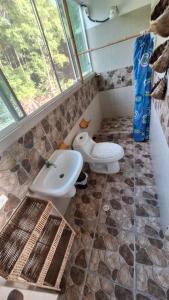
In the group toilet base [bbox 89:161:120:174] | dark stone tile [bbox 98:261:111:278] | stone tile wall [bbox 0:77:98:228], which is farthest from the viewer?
toilet base [bbox 89:161:120:174]

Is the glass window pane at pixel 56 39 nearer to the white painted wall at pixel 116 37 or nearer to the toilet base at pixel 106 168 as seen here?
the white painted wall at pixel 116 37

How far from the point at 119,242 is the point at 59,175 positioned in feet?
2.80

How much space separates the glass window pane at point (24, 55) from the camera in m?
1.07

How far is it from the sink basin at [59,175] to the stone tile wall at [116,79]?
85.7 inches

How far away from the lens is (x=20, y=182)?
1098mm

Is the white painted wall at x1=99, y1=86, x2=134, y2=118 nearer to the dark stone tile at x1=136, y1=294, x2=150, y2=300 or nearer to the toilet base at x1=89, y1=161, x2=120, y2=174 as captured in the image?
the toilet base at x1=89, y1=161, x2=120, y2=174

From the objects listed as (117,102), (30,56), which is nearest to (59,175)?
(30,56)

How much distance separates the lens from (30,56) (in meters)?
1.32

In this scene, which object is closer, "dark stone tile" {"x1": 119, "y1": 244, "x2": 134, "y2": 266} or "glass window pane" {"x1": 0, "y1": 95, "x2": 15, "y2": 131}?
"glass window pane" {"x1": 0, "y1": 95, "x2": 15, "y2": 131}

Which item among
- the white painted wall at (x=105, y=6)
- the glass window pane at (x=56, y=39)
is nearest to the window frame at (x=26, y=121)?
the glass window pane at (x=56, y=39)

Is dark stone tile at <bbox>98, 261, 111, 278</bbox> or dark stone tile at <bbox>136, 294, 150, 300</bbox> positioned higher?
dark stone tile at <bbox>136, 294, 150, 300</bbox>

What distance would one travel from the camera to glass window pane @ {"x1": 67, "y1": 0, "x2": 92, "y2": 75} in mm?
2240

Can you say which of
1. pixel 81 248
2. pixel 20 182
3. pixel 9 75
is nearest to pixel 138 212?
pixel 81 248

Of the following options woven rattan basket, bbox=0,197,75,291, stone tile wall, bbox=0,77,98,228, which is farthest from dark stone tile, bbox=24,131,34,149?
woven rattan basket, bbox=0,197,75,291
